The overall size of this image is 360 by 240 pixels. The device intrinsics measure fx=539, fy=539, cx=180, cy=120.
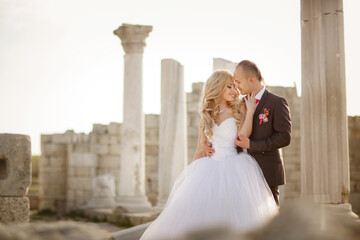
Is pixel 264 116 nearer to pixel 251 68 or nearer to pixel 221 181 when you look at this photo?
pixel 251 68

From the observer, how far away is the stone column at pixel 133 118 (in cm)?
1398

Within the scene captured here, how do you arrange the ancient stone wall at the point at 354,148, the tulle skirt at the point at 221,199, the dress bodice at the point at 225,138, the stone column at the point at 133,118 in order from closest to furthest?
the tulle skirt at the point at 221,199 < the dress bodice at the point at 225,138 < the stone column at the point at 133,118 < the ancient stone wall at the point at 354,148

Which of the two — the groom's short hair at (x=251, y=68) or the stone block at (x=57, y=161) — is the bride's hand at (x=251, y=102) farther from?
the stone block at (x=57, y=161)

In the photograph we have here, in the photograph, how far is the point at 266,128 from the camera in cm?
463

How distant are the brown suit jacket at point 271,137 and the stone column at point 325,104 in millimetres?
2184

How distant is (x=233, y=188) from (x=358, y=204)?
10265 millimetres

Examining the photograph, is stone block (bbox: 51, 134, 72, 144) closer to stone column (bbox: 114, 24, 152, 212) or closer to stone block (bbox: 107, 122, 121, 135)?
stone block (bbox: 107, 122, 121, 135)

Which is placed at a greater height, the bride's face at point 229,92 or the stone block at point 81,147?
the bride's face at point 229,92

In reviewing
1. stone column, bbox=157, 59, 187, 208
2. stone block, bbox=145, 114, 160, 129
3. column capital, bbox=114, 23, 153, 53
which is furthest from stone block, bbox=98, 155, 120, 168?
stone column, bbox=157, 59, 187, 208

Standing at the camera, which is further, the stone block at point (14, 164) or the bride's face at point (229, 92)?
the stone block at point (14, 164)

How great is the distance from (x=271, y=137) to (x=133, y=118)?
9668 millimetres

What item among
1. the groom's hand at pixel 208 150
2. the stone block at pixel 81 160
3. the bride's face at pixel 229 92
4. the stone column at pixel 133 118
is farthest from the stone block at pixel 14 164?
the stone block at pixel 81 160

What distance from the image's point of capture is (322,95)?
6684 mm

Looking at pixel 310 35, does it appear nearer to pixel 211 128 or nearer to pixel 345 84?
pixel 345 84
